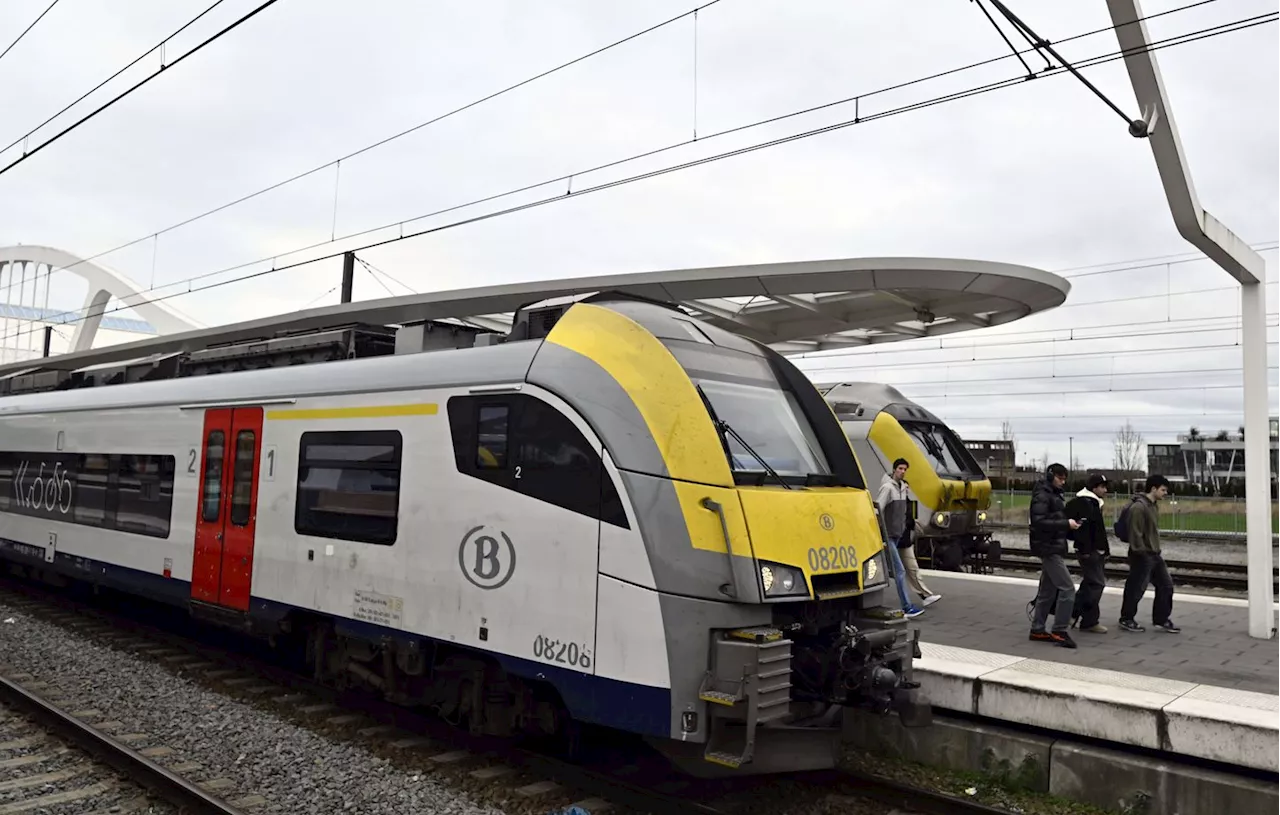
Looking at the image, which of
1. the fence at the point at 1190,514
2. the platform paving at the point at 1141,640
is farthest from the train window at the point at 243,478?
the fence at the point at 1190,514

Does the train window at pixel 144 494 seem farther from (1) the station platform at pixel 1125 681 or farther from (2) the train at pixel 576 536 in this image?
(1) the station platform at pixel 1125 681

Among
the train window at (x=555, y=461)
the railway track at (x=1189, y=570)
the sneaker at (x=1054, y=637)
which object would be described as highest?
the train window at (x=555, y=461)

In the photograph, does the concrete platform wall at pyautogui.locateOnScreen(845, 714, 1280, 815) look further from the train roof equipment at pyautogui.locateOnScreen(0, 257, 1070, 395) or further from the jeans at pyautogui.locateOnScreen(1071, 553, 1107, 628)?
the train roof equipment at pyautogui.locateOnScreen(0, 257, 1070, 395)

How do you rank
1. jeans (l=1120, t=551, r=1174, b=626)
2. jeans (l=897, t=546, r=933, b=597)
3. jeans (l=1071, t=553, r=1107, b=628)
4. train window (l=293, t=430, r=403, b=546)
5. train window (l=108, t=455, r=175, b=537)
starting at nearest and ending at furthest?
train window (l=293, t=430, r=403, b=546) → jeans (l=1071, t=553, r=1107, b=628) → jeans (l=1120, t=551, r=1174, b=626) → train window (l=108, t=455, r=175, b=537) → jeans (l=897, t=546, r=933, b=597)

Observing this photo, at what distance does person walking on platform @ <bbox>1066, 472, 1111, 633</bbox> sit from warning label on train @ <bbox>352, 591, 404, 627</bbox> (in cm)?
615

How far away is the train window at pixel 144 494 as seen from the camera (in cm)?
914

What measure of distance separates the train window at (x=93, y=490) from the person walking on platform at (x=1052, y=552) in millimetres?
9662

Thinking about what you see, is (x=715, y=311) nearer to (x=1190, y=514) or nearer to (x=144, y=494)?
(x=144, y=494)

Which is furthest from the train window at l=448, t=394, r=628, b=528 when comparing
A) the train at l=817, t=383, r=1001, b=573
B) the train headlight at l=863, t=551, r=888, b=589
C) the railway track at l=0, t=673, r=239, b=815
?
the train at l=817, t=383, r=1001, b=573

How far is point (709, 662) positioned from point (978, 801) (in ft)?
7.07

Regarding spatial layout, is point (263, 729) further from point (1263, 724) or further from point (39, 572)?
point (39, 572)

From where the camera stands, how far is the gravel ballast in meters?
5.55

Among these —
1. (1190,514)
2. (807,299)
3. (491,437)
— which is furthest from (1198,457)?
(491,437)

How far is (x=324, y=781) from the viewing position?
5840 mm
